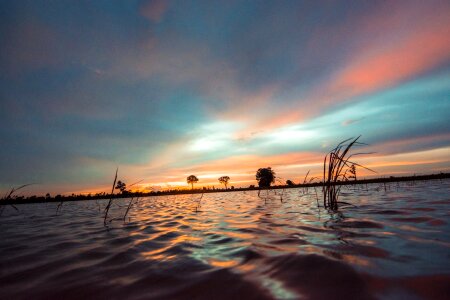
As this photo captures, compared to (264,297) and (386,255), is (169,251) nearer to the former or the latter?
(264,297)

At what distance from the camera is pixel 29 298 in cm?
229

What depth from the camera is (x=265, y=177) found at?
102000 millimetres

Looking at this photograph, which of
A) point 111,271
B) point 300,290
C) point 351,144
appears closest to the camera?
point 300,290

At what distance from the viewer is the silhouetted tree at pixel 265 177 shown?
331 ft

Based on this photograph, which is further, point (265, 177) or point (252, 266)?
point (265, 177)

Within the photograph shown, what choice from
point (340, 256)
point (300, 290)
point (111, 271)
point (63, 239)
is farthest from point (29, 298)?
point (63, 239)

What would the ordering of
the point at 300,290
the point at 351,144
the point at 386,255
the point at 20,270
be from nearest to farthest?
the point at 300,290
the point at 386,255
the point at 20,270
the point at 351,144

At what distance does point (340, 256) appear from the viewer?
2.82 metres

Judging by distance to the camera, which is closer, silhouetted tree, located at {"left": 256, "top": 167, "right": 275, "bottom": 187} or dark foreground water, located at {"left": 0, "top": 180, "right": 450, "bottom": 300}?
dark foreground water, located at {"left": 0, "top": 180, "right": 450, "bottom": 300}

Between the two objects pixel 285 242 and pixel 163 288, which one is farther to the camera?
pixel 285 242

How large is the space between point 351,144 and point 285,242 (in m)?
4.41

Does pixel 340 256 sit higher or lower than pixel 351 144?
lower

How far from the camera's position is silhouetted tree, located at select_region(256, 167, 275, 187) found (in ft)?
331

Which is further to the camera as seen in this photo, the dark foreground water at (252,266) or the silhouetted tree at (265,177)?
the silhouetted tree at (265,177)
